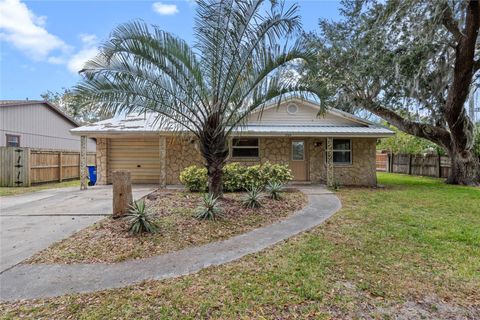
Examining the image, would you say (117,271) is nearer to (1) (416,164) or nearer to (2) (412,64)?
(2) (412,64)

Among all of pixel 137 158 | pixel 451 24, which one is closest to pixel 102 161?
pixel 137 158

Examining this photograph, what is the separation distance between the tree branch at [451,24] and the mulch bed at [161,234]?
9790 millimetres

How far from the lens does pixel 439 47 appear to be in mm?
11773

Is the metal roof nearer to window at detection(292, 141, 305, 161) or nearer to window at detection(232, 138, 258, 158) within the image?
window at detection(232, 138, 258, 158)

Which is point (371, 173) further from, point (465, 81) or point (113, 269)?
point (113, 269)

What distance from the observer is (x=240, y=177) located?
433 inches

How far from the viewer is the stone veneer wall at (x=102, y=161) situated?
44.0 feet

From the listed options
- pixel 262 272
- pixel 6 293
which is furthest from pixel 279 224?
pixel 6 293

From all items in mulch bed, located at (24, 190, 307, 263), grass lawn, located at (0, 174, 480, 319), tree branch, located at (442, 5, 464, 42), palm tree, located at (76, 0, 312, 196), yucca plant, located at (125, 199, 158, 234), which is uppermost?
tree branch, located at (442, 5, 464, 42)

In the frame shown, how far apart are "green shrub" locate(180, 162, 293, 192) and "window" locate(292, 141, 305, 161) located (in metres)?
2.91

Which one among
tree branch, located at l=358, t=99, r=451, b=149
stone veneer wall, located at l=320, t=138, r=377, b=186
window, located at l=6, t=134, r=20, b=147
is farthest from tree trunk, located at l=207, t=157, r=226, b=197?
window, located at l=6, t=134, r=20, b=147

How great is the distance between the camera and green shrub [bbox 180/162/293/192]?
35.5ft

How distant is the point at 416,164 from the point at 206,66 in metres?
19.2

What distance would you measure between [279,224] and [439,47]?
1113 cm
